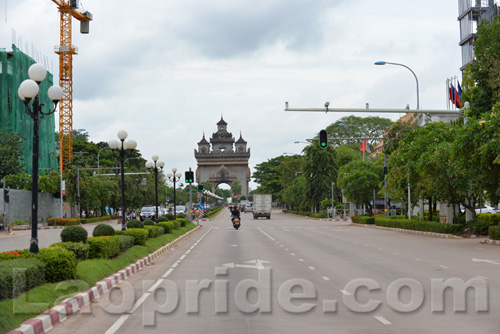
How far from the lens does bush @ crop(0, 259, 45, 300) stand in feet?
29.1

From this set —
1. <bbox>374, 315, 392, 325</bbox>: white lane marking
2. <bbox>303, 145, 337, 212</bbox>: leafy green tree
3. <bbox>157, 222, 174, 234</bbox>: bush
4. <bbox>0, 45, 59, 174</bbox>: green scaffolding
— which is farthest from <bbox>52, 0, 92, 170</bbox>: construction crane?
<bbox>374, 315, 392, 325</bbox>: white lane marking

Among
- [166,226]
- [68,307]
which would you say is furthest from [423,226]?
[68,307]

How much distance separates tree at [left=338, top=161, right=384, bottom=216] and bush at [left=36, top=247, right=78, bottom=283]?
1829 inches

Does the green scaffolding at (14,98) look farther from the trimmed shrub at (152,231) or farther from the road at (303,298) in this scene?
the road at (303,298)

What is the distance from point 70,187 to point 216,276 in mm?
59013

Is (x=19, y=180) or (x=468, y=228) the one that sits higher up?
(x=19, y=180)

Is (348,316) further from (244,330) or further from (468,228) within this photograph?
(468,228)

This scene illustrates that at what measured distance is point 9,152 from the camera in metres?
62.0

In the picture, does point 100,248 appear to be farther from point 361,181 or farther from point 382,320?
point 361,181

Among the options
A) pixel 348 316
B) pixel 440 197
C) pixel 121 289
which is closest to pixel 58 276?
pixel 121 289

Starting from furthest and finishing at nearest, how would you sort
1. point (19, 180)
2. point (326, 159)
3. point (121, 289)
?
point (326, 159) < point (19, 180) < point (121, 289)

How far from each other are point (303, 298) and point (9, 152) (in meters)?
56.8

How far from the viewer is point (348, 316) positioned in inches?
365

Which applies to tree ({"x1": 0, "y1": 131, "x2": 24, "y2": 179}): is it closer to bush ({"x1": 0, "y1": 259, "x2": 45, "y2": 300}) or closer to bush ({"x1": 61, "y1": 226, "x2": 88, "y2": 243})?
bush ({"x1": 61, "y1": 226, "x2": 88, "y2": 243})
